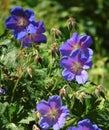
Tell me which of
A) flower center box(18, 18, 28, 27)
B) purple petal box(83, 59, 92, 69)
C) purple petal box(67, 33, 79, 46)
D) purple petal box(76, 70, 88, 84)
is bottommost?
purple petal box(76, 70, 88, 84)

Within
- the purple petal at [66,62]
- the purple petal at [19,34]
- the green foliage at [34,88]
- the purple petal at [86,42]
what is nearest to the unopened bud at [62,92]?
the green foliage at [34,88]

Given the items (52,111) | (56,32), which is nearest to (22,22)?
(56,32)

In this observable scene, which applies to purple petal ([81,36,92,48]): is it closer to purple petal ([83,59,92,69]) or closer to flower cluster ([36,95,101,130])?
purple petal ([83,59,92,69])

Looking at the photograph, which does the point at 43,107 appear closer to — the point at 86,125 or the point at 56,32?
the point at 86,125

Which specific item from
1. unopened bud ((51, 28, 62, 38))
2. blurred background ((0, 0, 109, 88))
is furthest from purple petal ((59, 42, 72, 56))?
blurred background ((0, 0, 109, 88))

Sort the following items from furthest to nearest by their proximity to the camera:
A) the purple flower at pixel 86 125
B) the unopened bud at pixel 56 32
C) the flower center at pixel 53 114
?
the unopened bud at pixel 56 32, the flower center at pixel 53 114, the purple flower at pixel 86 125

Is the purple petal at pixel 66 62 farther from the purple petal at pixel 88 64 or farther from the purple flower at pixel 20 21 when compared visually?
the purple flower at pixel 20 21

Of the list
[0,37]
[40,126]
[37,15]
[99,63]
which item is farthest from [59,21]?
[40,126]
